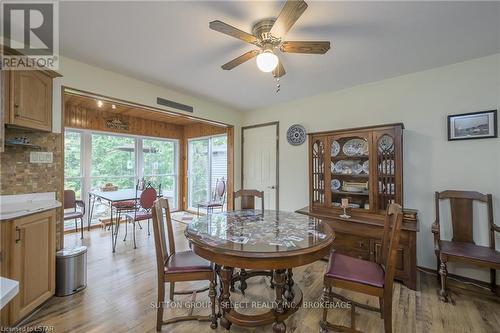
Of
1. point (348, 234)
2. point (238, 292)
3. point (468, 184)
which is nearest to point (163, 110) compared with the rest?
point (238, 292)

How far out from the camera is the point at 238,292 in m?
2.32

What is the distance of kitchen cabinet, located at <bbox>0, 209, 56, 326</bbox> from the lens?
1722mm

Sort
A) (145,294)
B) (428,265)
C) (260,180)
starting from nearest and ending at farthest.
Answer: (145,294) < (428,265) < (260,180)

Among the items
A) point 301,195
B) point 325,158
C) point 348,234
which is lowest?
point 348,234

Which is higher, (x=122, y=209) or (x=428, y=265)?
(x=122, y=209)

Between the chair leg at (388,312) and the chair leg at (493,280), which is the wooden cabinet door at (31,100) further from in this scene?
the chair leg at (493,280)

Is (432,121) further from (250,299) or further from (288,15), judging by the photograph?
(250,299)

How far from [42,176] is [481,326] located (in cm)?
422

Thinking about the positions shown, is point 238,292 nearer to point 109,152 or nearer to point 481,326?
point 481,326

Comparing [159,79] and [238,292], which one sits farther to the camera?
[159,79]

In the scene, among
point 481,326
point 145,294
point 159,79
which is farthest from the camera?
point 159,79

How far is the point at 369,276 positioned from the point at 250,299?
3.74 feet

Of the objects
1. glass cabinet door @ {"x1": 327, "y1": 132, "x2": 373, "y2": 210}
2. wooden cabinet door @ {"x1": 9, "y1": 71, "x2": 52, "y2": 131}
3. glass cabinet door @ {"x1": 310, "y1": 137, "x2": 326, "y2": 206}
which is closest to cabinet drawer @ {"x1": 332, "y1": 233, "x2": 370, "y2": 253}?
glass cabinet door @ {"x1": 327, "y1": 132, "x2": 373, "y2": 210}

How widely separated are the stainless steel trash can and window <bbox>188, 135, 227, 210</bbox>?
11.5 feet
